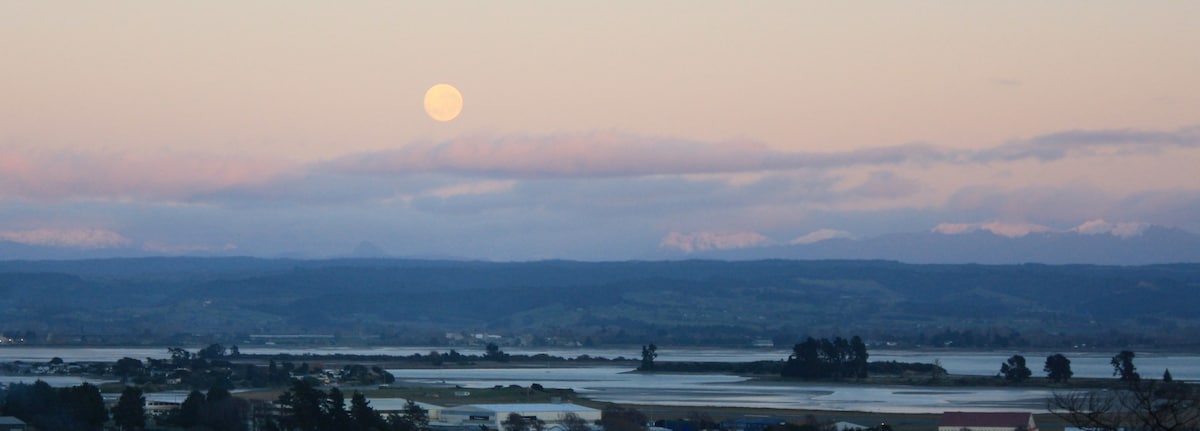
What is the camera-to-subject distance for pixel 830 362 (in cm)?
7856

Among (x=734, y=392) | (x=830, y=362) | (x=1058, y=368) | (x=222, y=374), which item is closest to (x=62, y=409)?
(x=222, y=374)

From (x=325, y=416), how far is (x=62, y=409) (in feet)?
21.8

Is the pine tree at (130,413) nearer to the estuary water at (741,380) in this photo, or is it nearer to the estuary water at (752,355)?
the estuary water at (741,380)

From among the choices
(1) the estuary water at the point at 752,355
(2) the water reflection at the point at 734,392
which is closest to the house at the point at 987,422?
(2) the water reflection at the point at 734,392

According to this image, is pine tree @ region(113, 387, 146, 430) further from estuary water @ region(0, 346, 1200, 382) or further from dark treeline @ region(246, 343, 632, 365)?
dark treeline @ region(246, 343, 632, 365)

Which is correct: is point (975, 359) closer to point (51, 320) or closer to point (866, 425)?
point (866, 425)

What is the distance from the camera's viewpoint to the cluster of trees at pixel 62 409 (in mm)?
40281

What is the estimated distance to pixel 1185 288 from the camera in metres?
178

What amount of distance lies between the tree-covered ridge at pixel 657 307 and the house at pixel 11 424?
8675 cm

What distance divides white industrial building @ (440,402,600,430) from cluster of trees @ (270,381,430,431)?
329 centimetres

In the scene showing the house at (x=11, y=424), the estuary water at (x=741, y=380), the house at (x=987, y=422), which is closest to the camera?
the house at (x=11, y=424)

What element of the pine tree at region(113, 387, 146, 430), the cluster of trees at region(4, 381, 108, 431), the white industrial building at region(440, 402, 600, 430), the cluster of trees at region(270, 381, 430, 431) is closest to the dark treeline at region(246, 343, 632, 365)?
the white industrial building at region(440, 402, 600, 430)

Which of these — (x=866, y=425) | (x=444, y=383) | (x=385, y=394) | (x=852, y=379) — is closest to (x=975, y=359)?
(x=852, y=379)

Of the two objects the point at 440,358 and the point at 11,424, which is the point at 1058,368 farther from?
the point at 11,424
